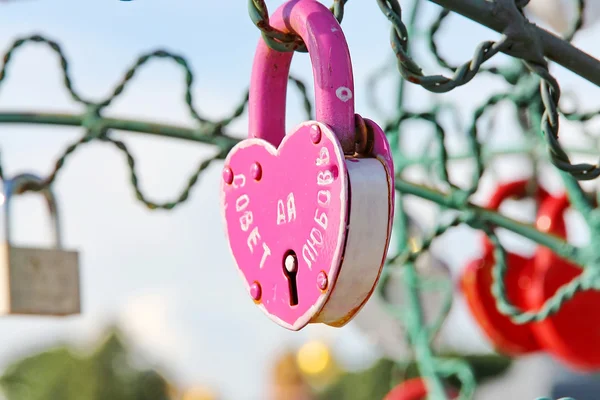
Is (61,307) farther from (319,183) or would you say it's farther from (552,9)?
(552,9)

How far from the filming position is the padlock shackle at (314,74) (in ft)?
2.95

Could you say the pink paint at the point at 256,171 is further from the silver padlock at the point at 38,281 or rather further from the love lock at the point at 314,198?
the silver padlock at the point at 38,281

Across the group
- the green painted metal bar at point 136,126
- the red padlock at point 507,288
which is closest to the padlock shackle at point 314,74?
the green painted metal bar at point 136,126

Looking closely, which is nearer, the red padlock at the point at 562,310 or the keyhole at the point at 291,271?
the keyhole at the point at 291,271

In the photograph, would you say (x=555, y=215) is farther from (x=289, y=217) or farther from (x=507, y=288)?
(x=289, y=217)

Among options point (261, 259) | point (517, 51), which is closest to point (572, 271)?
point (517, 51)

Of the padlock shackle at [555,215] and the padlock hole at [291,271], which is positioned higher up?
the padlock shackle at [555,215]

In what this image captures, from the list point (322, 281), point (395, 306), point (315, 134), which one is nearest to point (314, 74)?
point (315, 134)

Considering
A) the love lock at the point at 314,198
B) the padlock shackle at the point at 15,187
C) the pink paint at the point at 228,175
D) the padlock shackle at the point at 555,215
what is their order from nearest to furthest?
the love lock at the point at 314,198
the pink paint at the point at 228,175
the padlock shackle at the point at 15,187
the padlock shackle at the point at 555,215

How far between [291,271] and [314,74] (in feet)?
0.53

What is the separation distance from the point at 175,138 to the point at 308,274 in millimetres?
776

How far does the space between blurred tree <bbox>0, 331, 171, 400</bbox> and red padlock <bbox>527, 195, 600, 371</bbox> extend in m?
19.3

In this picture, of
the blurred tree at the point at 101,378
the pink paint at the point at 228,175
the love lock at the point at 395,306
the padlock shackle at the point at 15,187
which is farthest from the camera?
the blurred tree at the point at 101,378

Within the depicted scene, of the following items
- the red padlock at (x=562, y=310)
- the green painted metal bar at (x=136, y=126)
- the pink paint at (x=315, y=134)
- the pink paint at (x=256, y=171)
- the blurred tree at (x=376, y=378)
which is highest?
the green painted metal bar at (x=136, y=126)
